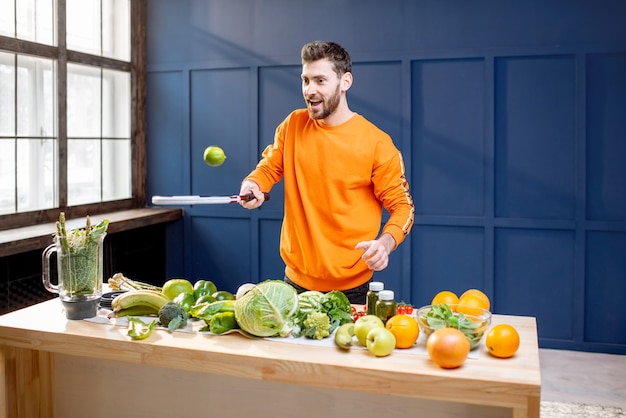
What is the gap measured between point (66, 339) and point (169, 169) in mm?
3455

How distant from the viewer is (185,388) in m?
2.12

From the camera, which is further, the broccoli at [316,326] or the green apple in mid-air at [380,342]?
the broccoli at [316,326]

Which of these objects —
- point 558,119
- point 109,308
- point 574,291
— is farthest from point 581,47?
point 109,308

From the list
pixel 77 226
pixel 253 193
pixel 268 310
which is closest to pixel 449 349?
→ pixel 268 310

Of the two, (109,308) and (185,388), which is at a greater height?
(109,308)

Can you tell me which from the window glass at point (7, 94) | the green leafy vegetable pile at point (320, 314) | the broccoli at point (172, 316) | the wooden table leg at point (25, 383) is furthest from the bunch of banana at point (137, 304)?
the window glass at point (7, 94)

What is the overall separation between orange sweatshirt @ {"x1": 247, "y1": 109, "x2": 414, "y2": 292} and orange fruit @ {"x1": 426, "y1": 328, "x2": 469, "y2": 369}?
1049 mm

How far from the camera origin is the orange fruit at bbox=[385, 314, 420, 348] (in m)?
1.86

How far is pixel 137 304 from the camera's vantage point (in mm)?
2182

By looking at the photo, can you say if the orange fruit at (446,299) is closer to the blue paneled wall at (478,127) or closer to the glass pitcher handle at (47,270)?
the glass pitcher handle at (47,270)

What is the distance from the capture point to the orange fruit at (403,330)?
1862 mm

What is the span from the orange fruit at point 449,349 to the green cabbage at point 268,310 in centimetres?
43

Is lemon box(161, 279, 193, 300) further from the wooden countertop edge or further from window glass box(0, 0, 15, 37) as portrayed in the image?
window glass box(0, 0, 15, 37)

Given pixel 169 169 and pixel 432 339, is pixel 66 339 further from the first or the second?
pixel 169 169
